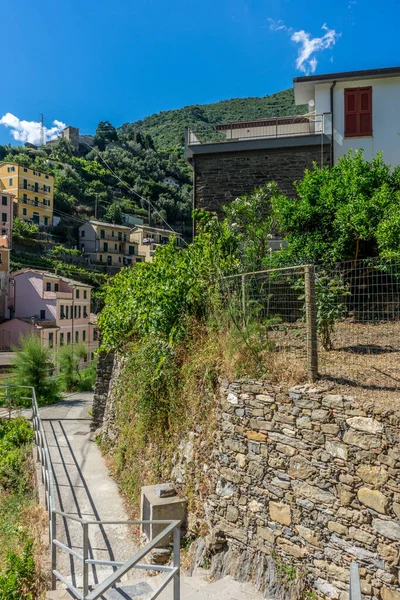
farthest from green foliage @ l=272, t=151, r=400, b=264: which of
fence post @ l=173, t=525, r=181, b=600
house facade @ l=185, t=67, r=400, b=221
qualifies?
fence post @ l=173, t=525, r=181, b=600

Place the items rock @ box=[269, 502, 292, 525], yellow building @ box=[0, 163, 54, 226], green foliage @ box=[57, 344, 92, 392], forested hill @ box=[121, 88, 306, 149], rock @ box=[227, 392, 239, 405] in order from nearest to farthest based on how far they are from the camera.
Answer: rock @ box=[269, 502, 292, 525], rock @ box=[227, 392, 239, 405], green foliage @ box=[57, 344, 92, 392], yellow building @ box=[0, 163, 54, 226], forested hill @ box=[121, 88, 306, 149]

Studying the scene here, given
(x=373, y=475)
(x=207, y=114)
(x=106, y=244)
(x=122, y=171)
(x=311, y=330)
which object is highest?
(x=207, y=114)

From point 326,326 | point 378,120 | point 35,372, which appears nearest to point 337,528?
point 326,326

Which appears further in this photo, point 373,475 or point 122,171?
point 122,171

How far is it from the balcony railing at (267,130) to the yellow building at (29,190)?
161 feet

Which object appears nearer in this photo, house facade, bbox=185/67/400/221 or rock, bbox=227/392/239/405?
rock, bbox=227/392/239/405

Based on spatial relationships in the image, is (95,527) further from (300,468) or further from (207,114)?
(207,114)

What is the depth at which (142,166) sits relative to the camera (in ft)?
279

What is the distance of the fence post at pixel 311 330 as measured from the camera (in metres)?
5.36

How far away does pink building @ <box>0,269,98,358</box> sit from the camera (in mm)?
33594

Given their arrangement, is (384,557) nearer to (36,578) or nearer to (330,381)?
(330,381)

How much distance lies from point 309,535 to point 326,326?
9.43ft

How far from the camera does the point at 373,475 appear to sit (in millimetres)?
4324

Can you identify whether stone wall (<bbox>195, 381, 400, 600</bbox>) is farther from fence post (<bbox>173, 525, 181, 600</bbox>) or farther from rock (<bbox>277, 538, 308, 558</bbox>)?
fence post (<bbox>173, 525, 181, 600</bbox>)
